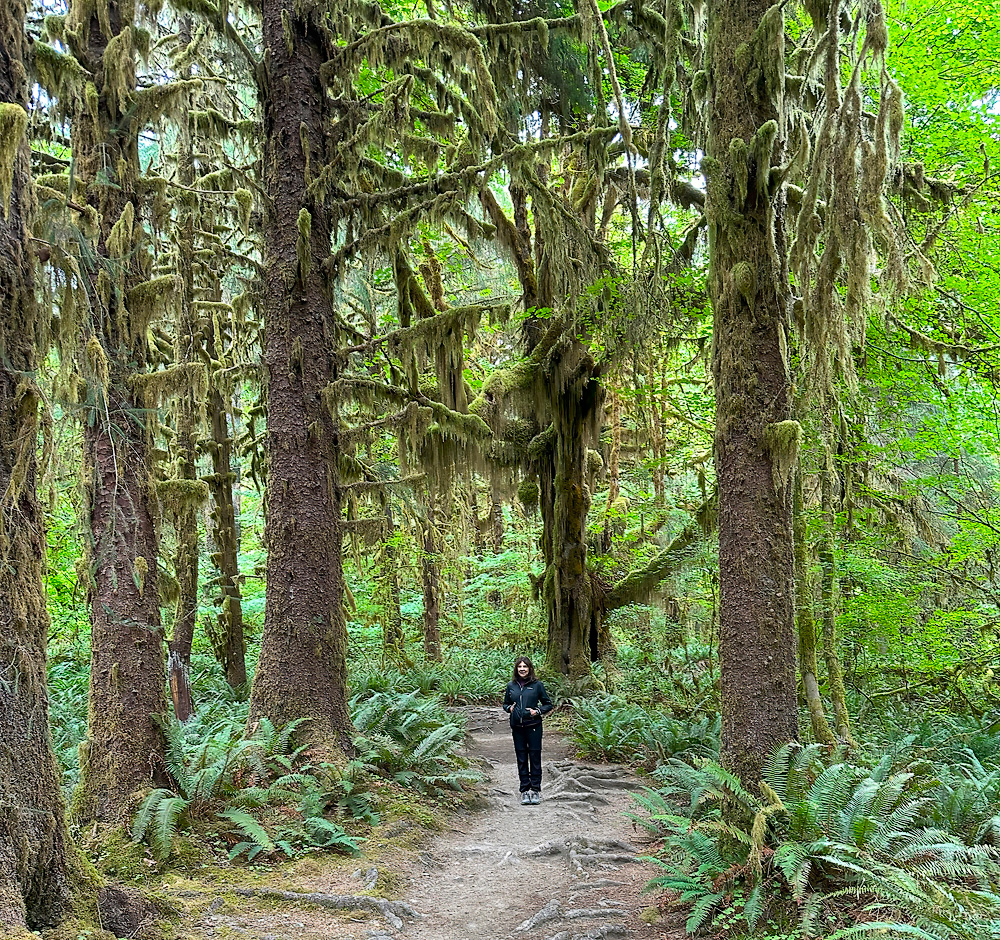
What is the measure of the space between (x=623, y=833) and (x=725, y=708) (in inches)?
95.6

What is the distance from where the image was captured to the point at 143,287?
664 centimetres

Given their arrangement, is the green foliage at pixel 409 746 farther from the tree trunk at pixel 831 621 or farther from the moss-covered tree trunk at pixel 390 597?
the moss-covered tree trunk at pixel 390 597

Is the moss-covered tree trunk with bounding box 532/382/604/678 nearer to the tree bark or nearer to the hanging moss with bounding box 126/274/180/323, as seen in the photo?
the tree bark

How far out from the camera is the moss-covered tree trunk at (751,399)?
5.52m

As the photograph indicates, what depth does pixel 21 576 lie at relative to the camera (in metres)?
3.60

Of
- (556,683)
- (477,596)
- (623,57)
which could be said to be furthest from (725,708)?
(477,596)

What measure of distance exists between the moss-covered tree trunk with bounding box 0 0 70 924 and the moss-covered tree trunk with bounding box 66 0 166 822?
7.78ft

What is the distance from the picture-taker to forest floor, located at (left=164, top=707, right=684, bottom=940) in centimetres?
506

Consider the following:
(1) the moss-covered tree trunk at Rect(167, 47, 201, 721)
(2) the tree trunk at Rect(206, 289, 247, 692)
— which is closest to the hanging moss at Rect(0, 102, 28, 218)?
(1) the moss-covered tree trunk at Rect(167, 47, 201, 721)

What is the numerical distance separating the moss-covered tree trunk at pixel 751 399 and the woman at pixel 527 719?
2.93m

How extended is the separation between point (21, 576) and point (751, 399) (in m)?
4.72

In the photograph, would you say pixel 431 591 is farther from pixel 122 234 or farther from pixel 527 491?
pixel 122 234

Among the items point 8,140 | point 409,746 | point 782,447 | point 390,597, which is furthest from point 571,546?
point 8,140

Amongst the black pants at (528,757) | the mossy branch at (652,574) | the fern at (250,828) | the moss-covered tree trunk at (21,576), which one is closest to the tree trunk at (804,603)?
the black pants at (528,757)
